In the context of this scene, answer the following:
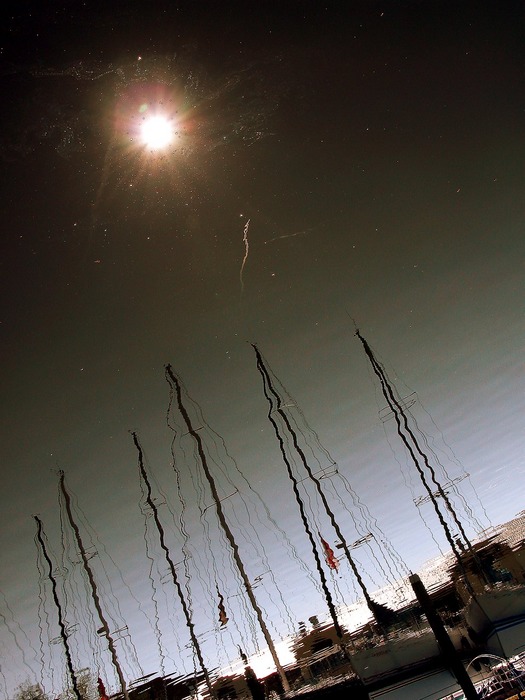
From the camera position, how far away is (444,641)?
1866 cm

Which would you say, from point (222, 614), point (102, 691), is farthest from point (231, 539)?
point (102, 691)

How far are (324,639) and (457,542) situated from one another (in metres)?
18.2

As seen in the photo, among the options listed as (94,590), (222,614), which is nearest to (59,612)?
(94,590)

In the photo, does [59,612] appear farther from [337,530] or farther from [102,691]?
[337,530]

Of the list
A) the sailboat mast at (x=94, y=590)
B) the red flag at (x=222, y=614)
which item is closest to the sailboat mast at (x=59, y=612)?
the sailboat mast at (x=94, y=590)

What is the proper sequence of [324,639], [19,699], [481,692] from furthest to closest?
[19,699] → [324,639] → [481,692]

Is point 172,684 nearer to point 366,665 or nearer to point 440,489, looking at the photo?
point 366,665

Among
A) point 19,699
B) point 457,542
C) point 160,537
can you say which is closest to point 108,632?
point 160,537

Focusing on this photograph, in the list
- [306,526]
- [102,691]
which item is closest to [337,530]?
[306,526]

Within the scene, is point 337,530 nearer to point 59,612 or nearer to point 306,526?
point 306,526

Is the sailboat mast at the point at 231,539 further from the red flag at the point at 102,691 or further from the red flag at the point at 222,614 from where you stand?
the red flag at the point at 102,691

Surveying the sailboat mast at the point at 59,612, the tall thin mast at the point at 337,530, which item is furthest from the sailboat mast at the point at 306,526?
the sailboat mast at the point at 59,612

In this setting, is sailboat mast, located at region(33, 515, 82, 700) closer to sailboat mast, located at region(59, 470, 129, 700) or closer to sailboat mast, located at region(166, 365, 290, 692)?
sailboat mast, located at region(59, 470, 129, 700)

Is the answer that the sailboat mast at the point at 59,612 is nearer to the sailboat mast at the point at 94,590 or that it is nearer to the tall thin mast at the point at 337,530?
the sailboat mast at the point at 94,590
